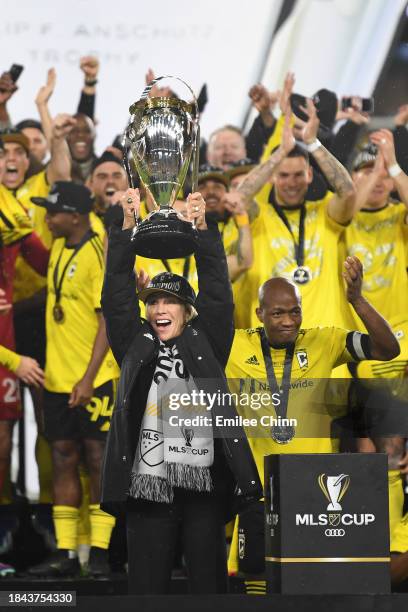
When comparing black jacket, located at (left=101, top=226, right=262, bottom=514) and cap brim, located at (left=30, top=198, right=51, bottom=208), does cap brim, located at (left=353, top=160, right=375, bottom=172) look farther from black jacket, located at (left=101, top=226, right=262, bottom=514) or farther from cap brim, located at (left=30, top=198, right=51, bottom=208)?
cap brim, located at (left=30, top=198, right=51, bottom=208)

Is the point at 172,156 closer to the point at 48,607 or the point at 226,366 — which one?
the point at 226,366

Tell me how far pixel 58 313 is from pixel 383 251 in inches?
50.5

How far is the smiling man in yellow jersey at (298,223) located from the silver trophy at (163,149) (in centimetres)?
70

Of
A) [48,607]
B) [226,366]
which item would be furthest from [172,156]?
[48,607]

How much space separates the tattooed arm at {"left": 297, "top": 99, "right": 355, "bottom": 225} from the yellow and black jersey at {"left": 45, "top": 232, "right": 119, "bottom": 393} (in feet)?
3.08

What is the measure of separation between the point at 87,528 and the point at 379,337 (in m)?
1.60

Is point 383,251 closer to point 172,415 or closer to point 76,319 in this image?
point 76,319

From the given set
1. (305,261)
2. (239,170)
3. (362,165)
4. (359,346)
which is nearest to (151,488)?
(359,346)

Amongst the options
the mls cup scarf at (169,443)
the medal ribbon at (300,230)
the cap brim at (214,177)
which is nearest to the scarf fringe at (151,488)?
the mls cup scarf at (169,443)

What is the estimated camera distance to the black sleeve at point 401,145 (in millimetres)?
3914

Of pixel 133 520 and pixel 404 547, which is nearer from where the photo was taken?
pixel 133 520

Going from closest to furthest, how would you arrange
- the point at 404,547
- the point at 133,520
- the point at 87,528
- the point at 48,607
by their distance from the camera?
the point at 48,607
the point at 133,520
the point at 404,547
the point at 87,528

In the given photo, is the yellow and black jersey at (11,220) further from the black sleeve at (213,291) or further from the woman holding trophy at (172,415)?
the black sleeve at (213,291)

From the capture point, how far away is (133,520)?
3.02 metres
